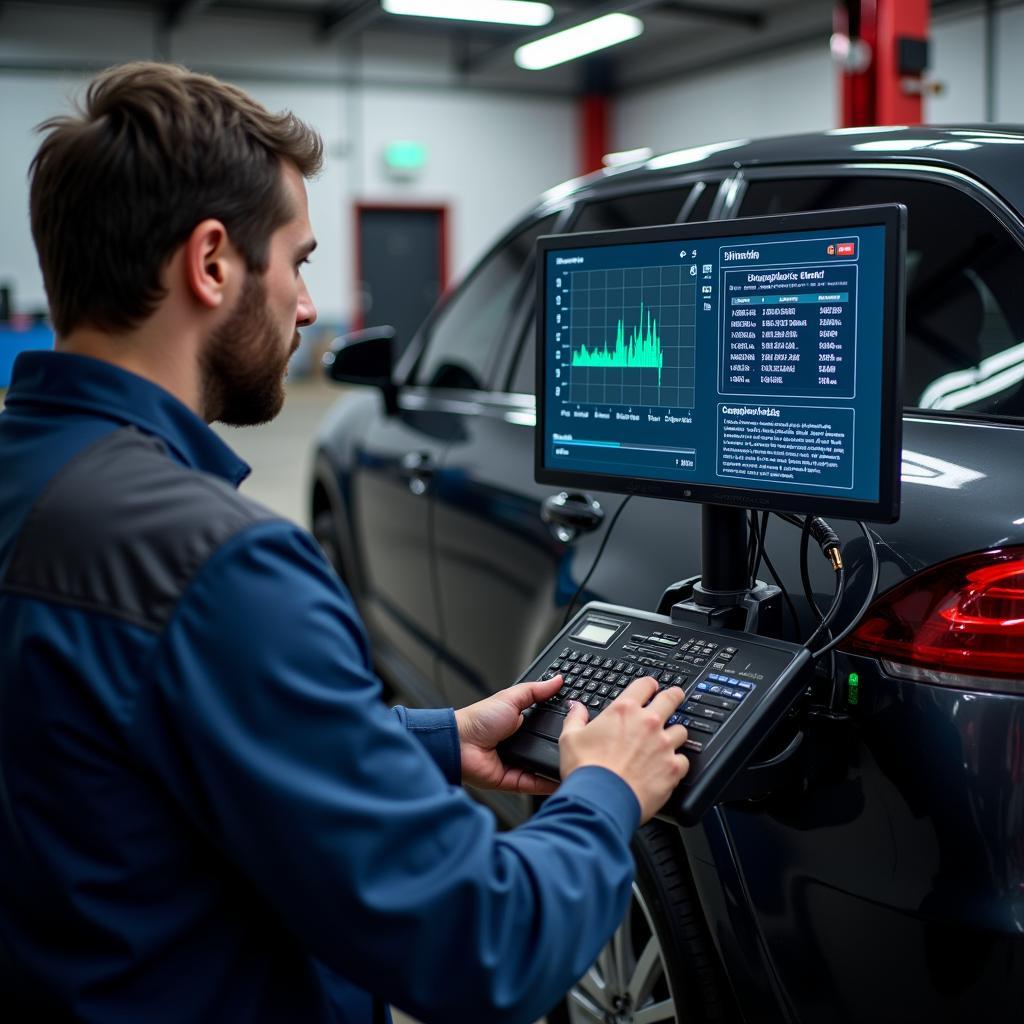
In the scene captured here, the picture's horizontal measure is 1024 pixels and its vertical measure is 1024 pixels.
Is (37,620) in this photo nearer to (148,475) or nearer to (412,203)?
(148,475)

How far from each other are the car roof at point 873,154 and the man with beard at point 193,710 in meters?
1.06

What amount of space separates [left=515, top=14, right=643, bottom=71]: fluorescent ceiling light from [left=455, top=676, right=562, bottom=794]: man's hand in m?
11.7

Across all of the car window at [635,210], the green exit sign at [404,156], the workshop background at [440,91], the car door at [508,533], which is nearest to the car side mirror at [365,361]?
the car door at [508,533]

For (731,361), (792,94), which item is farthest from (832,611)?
(792,94)

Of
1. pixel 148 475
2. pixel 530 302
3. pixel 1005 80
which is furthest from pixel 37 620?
pixel 1005 80

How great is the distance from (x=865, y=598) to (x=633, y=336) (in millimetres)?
434

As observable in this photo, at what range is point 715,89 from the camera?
14.3 metres

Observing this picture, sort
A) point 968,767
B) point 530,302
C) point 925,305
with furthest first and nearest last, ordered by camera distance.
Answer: point 530,302, point 925,305, point 968,767

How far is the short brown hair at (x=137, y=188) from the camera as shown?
995mm

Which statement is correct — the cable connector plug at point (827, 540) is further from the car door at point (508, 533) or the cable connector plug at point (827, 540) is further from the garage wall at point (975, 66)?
the garage wall at point (975, 66)

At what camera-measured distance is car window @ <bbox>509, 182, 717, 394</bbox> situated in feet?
7.21

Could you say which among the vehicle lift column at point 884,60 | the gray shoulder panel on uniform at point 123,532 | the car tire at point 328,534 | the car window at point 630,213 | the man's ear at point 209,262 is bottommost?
the car tire at point 328,534

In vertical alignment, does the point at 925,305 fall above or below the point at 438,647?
above

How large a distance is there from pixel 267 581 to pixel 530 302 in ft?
5.99
